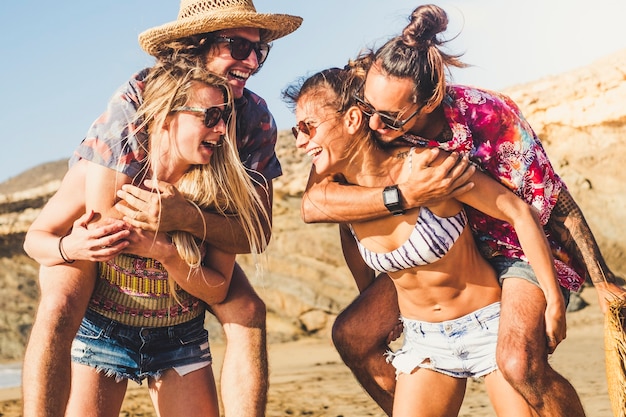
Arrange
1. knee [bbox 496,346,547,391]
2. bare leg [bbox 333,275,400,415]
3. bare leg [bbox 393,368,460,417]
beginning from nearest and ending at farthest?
knee [bbox 496,346,547,391] < bare leg [bbox 393,368,460,417] < bare leg [bbox 333,275,400,415]

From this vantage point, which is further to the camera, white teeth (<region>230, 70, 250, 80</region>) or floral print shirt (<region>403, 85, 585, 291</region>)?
white teeth (<region>230, 70, 250, 80</region>)

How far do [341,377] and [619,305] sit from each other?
19.1 feet

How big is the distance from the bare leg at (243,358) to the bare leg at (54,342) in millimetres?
694

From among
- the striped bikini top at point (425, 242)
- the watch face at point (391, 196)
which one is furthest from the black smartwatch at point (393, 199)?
the striped bikini top at point (425, 242)

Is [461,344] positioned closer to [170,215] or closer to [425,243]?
[425,243]

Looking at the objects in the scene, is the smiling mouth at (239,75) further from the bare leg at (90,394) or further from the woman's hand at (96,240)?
the bare leg at (90,394)

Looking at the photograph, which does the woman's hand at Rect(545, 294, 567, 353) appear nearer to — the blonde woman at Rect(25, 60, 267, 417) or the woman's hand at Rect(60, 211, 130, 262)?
the blonde woman at Rect(25, 60, 267, 417)

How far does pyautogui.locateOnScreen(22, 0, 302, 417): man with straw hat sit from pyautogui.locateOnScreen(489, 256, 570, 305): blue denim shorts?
45.0 inches

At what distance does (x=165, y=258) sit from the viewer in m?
4.00

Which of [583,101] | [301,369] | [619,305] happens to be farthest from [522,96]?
[619,305]

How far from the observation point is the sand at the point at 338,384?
25.3ft

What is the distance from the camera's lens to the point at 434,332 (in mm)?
4043

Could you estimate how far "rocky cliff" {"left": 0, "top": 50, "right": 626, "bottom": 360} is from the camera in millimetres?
12805

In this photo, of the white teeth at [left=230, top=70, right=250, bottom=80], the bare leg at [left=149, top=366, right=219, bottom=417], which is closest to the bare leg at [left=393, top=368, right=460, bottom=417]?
the bare leg at [left=149, top=366, right=219, bottom=417]
